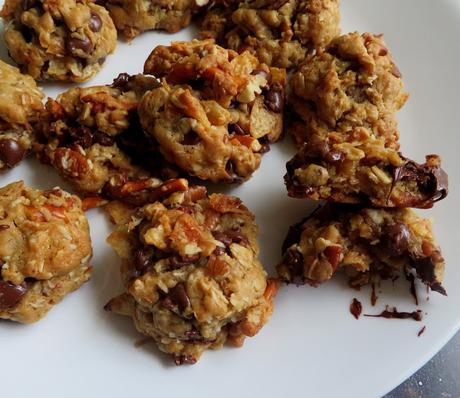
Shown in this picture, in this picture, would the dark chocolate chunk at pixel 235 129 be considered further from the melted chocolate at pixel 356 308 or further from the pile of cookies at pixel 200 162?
the melted chocolate at pixel 356 308

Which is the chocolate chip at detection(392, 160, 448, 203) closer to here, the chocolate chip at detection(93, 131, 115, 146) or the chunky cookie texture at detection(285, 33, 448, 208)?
the chunky cookie texture at detection(285, 33, 448, 208)

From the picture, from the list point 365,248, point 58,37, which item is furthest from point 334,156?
point 58,37

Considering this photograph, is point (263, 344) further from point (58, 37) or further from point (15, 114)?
point (58, 37)

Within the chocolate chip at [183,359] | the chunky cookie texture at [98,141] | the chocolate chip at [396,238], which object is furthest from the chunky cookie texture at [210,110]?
the chocolate chip at [183,359]

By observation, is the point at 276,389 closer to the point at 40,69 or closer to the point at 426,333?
the point at 426,333

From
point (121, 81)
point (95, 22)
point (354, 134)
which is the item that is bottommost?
point (121, 81)

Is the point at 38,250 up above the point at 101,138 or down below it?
below

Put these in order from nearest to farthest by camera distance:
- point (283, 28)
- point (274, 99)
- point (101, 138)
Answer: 1. point (101, 138)
2. point (274, 99)
3. point (283, 28)
